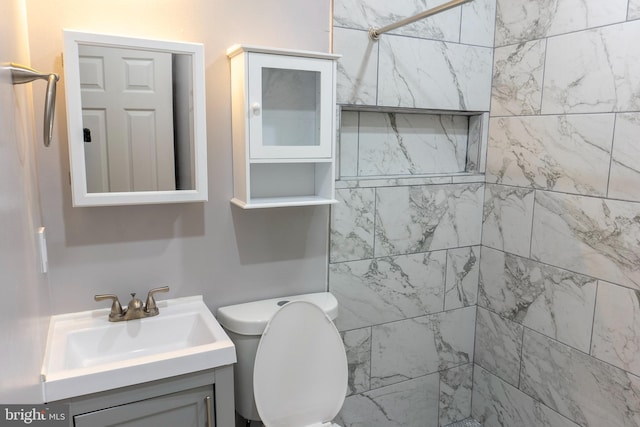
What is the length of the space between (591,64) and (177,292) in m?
1.89

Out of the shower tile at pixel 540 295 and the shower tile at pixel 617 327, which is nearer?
the shower tile at pixel 617 327

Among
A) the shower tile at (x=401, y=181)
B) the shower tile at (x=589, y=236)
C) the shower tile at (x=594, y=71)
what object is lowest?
the shower tile at (x=589, y=236)

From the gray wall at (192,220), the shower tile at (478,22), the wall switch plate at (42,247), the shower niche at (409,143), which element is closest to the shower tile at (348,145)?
the shower niche at (409,143)

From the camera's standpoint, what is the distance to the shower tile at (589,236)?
1.81m

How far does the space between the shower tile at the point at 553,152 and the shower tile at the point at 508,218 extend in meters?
0.05

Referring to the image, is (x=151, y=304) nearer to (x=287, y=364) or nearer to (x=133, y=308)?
(x=133, y=308)

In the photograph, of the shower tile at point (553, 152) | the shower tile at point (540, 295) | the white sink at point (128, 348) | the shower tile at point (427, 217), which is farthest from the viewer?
the shower tile at point (427, 217)

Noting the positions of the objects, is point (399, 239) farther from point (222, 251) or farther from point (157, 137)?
point (157, 137)

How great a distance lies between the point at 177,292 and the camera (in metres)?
1.84

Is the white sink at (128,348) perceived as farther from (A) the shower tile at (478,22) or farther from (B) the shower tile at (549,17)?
(B) the shower tile at (549,17)

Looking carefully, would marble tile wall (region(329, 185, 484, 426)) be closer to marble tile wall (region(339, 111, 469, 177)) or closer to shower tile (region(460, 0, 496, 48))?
marble tile wall (region(339, 111, 469, 177))

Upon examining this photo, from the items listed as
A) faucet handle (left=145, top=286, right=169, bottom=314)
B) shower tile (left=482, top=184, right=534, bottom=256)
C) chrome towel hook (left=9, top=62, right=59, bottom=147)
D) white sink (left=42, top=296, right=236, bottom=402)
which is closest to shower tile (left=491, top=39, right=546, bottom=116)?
shower tile (left=482, top=184, right=534, bottom=256)

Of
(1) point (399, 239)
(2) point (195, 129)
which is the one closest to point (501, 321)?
(1) point (399, 239)

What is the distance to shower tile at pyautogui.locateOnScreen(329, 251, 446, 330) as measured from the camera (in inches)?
85.1
